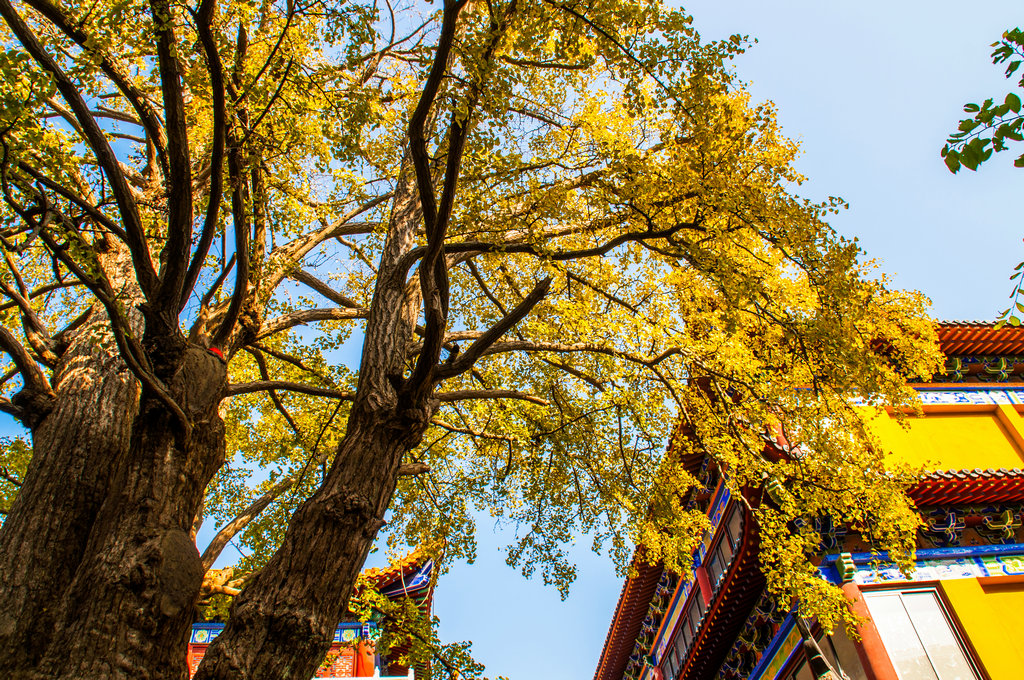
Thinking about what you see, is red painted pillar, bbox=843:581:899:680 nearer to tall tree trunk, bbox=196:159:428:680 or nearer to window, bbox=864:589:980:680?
window, bbox=864:589:980:680

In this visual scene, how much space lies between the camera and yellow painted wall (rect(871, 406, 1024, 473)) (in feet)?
29.5

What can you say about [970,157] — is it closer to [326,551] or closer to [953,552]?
[326,551]

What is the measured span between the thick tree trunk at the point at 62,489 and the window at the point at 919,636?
26.7 feet

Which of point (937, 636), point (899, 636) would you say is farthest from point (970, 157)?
point (937, 636)

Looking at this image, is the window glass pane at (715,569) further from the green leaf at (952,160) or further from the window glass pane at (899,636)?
the green leaf at (952,160)

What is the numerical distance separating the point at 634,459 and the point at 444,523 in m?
2.38

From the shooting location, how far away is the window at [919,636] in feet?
22.2

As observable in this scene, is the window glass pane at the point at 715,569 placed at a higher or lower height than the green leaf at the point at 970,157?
higher

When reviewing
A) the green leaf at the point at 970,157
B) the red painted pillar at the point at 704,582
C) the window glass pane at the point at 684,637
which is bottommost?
the green leaf at the point at 970,157

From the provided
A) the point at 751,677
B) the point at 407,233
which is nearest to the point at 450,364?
the point at 407,233

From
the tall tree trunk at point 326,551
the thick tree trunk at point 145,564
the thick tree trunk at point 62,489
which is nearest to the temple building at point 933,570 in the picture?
the tall tree trunk at point 326,551

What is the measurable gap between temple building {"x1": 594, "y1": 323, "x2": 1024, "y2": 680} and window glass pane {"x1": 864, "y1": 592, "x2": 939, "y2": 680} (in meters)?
0.01

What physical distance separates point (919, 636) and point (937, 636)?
0.73ft

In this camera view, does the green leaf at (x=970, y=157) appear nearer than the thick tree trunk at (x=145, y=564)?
Yes
